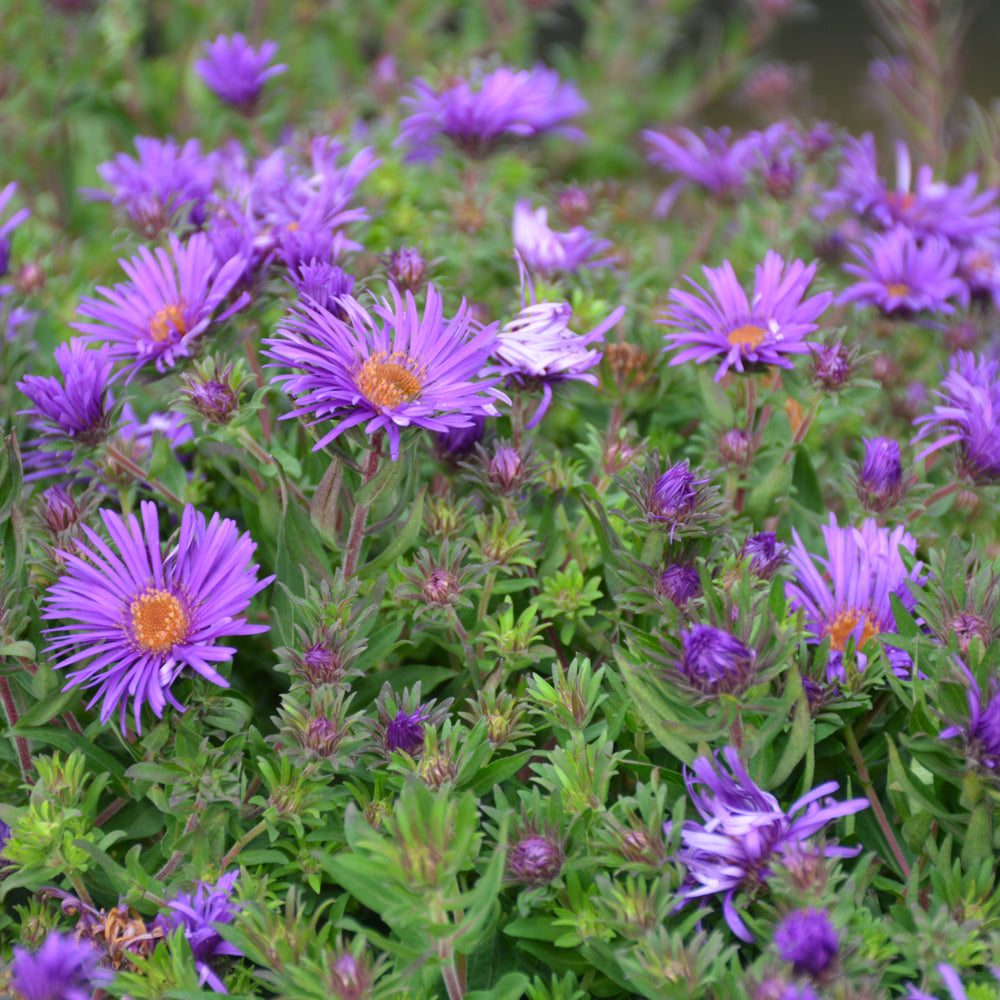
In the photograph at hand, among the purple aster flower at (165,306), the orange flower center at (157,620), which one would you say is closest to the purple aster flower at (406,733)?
the orange flower center at (157,620)

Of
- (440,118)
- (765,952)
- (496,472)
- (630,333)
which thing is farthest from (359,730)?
(440,118)

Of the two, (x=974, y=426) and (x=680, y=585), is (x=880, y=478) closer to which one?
(x=974, y=426)

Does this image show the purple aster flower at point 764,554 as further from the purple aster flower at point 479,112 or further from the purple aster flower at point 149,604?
the purple aster flower at point 479,112

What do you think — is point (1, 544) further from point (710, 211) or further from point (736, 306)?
point (710, 211)

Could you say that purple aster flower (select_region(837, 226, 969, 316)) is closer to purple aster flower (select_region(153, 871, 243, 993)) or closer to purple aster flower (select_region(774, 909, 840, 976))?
purple aster flower (select_region(774, 909, 840, 976))

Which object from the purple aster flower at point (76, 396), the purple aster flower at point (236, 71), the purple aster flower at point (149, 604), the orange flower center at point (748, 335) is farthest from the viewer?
the purple aster flower at point (236, 71)

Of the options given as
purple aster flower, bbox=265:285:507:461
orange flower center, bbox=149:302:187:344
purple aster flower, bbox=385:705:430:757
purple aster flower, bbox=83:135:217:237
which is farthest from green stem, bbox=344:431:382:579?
purple aster flower, bbox=83:135:217:237
